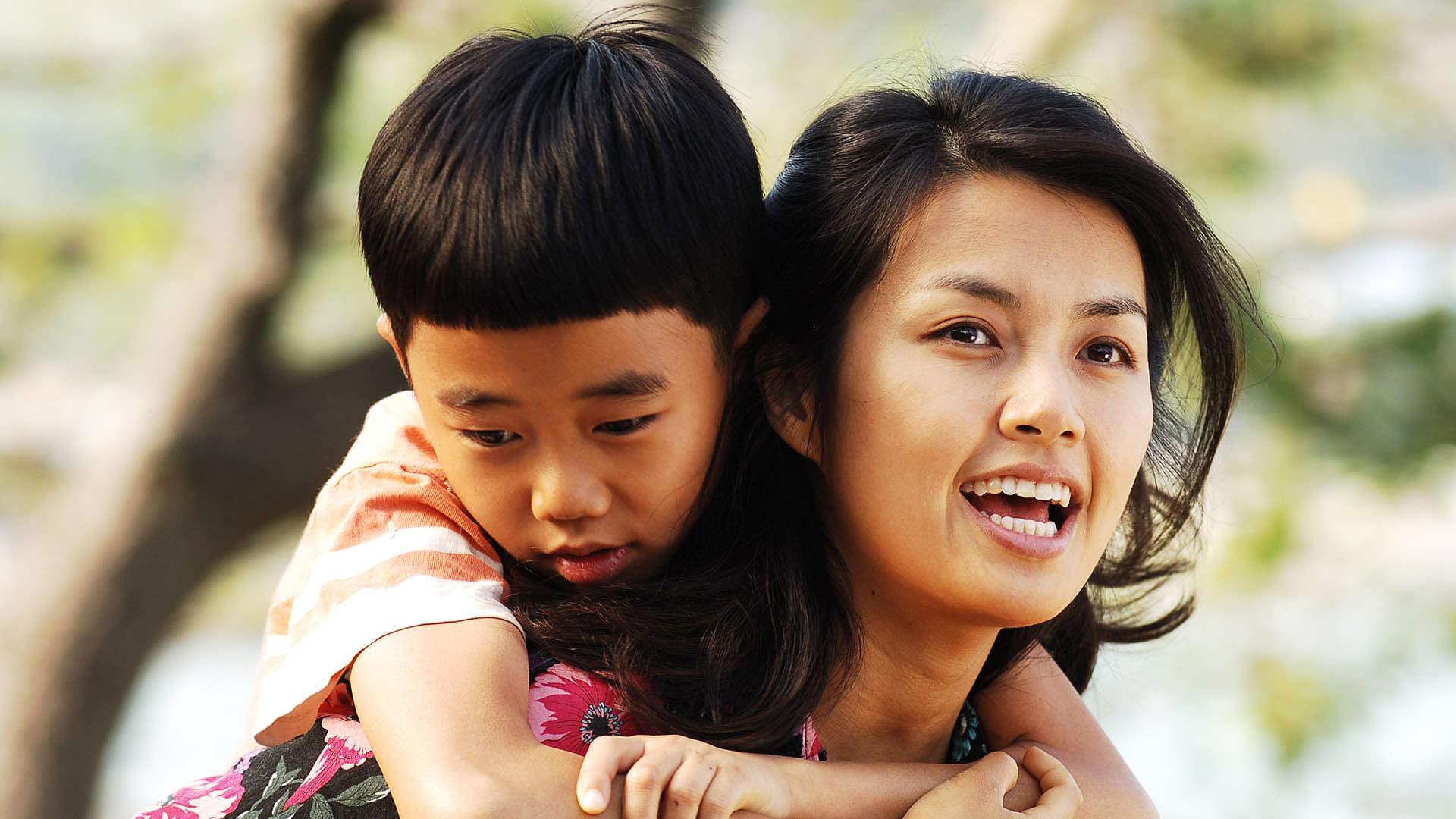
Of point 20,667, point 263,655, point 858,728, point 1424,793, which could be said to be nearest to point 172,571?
point 20,667

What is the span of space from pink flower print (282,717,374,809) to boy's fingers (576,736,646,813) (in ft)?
0.83

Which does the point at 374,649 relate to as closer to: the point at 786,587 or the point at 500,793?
the point at 500,793

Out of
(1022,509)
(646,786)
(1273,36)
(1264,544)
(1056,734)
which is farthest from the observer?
(1264,544)

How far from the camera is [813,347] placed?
1.69m

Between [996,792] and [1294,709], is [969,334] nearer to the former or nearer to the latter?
[996,792]

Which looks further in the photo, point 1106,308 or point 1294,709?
point 1294,709

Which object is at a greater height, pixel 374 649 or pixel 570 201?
pixel 570 201

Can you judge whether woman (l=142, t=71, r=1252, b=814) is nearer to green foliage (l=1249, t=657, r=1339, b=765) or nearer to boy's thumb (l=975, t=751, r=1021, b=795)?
boy's thumb (l=975, t=751, r=1021, b=795)

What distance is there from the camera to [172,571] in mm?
4020

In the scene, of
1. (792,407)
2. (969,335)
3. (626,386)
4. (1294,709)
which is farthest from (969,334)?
(1294,709)

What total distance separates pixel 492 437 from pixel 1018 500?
0.52 meters

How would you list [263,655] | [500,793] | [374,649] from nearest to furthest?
1. [500,793]
2. [374,649]
3. [263,655]

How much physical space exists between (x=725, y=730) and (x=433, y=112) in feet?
2.17

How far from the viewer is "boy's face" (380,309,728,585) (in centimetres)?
151
